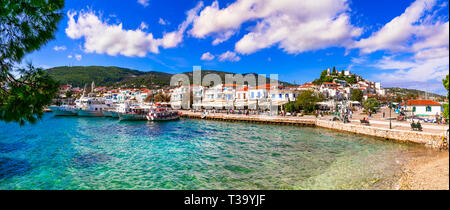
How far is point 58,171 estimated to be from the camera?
9219mm

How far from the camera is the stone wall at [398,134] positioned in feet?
45.0

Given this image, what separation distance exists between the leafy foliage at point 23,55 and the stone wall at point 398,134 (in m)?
19.9

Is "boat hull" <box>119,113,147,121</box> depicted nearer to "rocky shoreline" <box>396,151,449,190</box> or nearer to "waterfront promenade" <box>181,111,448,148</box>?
"waterfront promenade" <box>181,111,448,148</box>

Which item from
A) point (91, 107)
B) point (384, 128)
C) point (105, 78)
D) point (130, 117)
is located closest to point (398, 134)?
point (384, 128)

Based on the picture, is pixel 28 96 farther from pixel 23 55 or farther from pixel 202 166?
pixel 202 166

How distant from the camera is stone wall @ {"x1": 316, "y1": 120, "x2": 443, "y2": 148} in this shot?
1371 cm

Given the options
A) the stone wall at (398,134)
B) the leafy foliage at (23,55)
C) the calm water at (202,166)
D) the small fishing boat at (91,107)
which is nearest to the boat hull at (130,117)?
the small fishing boat at (91,107)

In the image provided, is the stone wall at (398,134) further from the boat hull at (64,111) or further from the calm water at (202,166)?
the boat hull at (64,111)

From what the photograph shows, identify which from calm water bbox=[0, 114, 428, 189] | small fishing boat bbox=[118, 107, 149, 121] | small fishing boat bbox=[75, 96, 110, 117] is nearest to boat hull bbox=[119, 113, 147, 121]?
small fishing boat bbox=[118, 107, 149, 121]
